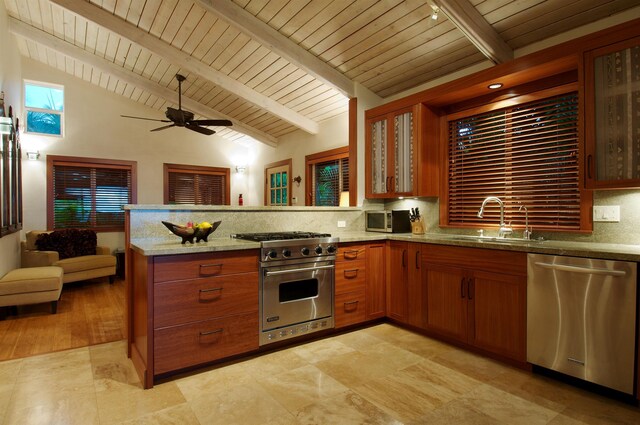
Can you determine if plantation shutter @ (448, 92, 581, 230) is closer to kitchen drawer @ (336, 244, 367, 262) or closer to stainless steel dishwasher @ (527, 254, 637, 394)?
stainless steel dishwasher @ (527, 254, 637, 394)

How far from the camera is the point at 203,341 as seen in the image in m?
2.38

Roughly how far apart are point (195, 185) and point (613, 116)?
280 inches

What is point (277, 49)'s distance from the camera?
3.64 m

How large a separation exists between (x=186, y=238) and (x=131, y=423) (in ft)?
3.75

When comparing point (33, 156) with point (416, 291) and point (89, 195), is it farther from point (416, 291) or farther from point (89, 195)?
point (416, 291)

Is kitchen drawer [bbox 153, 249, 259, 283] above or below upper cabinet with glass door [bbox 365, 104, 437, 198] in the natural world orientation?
below

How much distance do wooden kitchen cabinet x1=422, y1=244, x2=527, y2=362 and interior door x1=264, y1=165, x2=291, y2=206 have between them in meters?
4.30

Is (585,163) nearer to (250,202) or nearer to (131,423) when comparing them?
(131,423)

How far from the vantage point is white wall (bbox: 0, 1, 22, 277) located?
4.13 metres

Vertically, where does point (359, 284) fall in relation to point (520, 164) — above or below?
below

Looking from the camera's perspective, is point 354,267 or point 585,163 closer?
point 585,163

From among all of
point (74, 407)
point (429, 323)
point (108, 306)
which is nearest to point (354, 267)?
point (429, 323)

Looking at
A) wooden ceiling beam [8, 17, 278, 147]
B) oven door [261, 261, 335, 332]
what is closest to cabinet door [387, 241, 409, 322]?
oven door [261, 261, 335, 332]

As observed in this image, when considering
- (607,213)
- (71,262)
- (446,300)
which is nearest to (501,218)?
(607,213)
